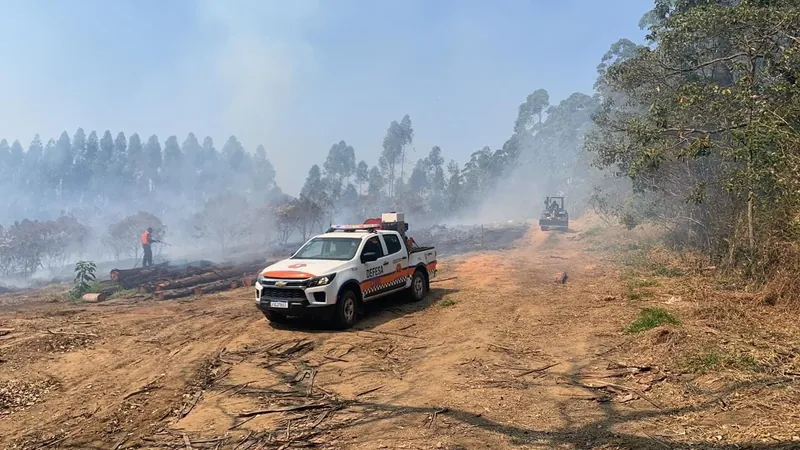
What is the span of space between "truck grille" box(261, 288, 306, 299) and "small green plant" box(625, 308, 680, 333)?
582 cm

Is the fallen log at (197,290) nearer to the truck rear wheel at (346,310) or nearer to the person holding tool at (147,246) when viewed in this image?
the person holding tool at (147,246)

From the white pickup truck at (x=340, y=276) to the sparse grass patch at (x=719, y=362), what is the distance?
229 inches

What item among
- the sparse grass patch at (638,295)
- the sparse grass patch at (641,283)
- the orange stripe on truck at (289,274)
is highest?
the orange stripe on truck at (289,274)

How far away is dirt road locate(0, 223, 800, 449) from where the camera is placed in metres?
4.89

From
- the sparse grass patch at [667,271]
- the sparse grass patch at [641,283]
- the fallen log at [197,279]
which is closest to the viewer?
the sparse grass patch at [641,283]

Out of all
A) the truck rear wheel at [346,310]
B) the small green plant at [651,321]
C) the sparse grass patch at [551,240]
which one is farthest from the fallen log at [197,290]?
the sparse grass patch at [551,240]

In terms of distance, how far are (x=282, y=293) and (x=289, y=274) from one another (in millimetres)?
387

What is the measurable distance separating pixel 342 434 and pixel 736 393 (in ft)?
14.1

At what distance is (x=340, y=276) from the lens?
9.48 metres

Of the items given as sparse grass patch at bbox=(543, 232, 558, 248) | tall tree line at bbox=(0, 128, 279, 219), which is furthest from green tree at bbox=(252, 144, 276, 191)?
sparse grass patch at bbox=(543, 232, 558, 248)

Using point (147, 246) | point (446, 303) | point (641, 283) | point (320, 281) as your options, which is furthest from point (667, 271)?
point (147, 246)

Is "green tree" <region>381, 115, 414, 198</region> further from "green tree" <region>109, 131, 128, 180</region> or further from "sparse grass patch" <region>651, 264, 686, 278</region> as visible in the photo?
"sparse grass patch" <region>651, 264, 686, 278</region>

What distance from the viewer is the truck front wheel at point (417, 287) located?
1209cm

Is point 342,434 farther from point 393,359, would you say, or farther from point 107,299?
point 107,299
